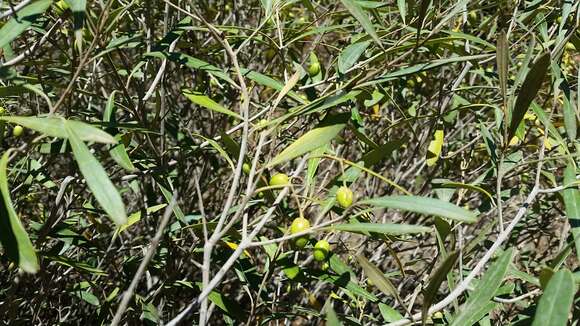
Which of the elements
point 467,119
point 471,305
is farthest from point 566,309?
point 467,119

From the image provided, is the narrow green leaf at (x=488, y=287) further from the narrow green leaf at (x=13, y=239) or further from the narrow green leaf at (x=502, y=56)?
the narrow green leaf at (x=13, y=239)

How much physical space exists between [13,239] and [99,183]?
12 cm

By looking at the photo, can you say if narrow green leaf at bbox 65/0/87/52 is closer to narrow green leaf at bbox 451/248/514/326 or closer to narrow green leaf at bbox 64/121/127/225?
narrow green leaf at bbox 64/121/127/225

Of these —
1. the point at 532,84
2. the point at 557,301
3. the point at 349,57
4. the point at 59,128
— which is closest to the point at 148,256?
the point at 59,128

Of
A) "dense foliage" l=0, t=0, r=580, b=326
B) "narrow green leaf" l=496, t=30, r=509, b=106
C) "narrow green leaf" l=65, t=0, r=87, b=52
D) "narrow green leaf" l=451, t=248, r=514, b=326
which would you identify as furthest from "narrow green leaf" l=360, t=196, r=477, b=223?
"narrow green leaf" l=65, t=0, r=87, b=52

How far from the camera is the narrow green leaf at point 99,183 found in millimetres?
697

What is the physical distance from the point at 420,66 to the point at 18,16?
68 cm

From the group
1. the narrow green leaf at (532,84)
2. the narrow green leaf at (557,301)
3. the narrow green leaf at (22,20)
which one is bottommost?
the narrow green leaf at (557,301)

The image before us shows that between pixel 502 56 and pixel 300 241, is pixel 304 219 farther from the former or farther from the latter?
pixel 502 56

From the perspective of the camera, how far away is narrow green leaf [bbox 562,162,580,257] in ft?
3.44

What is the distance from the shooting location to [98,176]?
29.3 inches

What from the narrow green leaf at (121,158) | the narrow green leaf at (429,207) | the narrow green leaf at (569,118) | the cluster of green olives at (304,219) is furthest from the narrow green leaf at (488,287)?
the narrow green leaf at (121,158)

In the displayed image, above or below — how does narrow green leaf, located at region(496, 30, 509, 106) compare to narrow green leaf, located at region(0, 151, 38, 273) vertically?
above

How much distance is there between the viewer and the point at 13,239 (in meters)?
0.74
